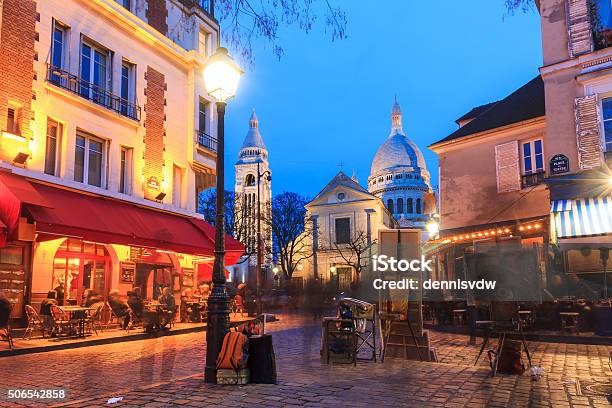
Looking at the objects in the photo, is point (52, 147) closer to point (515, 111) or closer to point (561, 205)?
point (561, 205)

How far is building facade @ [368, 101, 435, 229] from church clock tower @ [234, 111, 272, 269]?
21.2 meters

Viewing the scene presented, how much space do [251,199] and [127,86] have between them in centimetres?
5132

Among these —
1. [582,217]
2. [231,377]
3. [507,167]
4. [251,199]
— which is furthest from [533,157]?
[251,199]

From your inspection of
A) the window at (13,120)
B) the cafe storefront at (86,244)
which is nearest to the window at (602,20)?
the cafe storefront at (86,244)

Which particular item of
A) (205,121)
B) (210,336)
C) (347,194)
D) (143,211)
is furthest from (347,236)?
(210,336)

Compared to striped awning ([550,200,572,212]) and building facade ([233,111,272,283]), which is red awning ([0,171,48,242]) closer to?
striped awning ([550,200,572,212])

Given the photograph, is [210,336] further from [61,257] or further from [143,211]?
[143,211]

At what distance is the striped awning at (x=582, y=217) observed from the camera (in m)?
13.5

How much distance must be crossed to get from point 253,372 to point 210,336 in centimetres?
77

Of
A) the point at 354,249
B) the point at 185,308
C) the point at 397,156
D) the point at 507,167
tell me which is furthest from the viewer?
the point at 397,156

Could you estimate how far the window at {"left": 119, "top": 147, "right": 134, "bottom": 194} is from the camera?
17.4 meters

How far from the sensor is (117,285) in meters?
16.7

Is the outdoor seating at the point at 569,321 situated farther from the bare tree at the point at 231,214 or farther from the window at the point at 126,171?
the bare tree at the point at 231,214

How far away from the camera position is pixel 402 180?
295 feet
